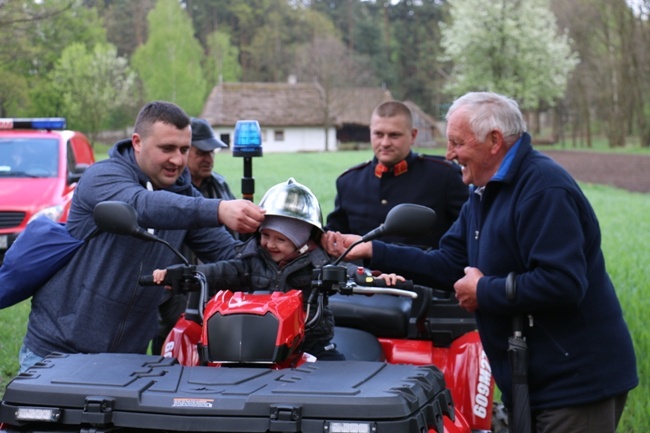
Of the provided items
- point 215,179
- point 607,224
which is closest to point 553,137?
point 607,224

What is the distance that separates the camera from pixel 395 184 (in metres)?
7.03

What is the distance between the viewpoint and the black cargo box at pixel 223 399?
313 centimetres

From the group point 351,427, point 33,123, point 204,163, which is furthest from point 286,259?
point 33,123

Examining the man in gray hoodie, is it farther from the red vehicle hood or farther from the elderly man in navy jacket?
the red vehicle hood

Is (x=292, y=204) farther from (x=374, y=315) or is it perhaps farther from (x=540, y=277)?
(x=374, y=315)

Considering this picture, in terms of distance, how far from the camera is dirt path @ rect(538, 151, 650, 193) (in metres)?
33.7

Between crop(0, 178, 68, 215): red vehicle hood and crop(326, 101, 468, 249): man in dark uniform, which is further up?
crop(326, 101, 468, 249): man in dark uniform

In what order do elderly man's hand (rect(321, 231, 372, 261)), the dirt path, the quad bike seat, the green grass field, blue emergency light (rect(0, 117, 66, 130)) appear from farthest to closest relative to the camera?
the dirt path
blue emergency light (rect(0, 117, 66, 130))
the green grass field
the quad bike seat
elderly man's hand (rect(321, 231, 372, 261))

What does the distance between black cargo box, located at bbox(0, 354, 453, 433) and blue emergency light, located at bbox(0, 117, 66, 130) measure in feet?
41.2

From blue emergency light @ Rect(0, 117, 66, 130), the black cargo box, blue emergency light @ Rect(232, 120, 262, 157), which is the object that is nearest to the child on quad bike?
the black cargo box

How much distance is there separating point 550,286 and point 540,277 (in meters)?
0.06

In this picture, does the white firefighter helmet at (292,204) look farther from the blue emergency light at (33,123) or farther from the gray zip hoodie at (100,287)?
the blue emergency light at (33,123)

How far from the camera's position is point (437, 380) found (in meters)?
3.64

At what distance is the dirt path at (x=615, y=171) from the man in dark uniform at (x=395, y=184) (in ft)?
81.2
